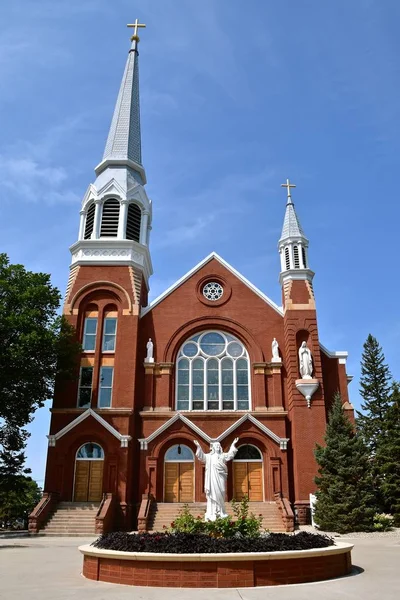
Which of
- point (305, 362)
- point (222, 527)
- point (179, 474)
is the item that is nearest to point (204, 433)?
point (179, 474)

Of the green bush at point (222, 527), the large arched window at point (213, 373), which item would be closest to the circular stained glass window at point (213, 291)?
the large arched window at point (213, 373)

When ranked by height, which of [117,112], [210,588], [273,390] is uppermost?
[117,112]

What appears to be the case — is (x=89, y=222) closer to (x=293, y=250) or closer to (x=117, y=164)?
(x=117, y=164)

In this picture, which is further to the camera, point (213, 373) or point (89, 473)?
point (213, 373)

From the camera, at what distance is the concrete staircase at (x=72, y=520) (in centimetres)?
2377

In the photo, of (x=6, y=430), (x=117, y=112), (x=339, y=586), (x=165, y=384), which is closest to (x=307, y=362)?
(x=165, y=384)

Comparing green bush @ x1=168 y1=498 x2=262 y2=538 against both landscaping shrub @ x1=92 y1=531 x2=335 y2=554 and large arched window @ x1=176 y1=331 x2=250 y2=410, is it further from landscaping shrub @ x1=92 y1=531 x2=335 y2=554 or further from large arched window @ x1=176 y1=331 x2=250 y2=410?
large arched window @ x1=176 y1=331 x2=250 y2=410

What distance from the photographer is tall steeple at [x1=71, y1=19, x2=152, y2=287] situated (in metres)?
31.7

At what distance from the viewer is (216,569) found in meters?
9.73

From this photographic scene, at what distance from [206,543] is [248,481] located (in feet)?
57.4

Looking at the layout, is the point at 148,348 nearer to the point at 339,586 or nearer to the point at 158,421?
the point at 158,421

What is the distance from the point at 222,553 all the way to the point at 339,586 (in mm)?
2179

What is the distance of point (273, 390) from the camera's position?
29266mm

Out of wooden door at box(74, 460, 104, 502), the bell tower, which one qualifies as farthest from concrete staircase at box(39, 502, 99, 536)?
the bell tower
